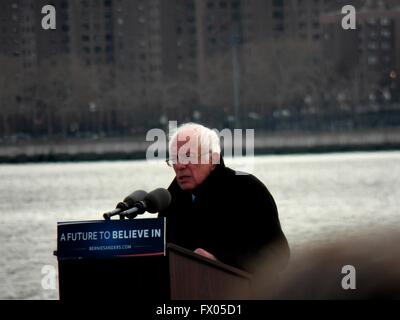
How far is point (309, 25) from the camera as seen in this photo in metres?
159

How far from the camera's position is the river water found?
1114 inches

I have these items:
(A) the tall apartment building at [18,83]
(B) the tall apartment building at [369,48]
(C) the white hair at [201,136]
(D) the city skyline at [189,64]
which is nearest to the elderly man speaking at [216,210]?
(C) the white hair at [201,136]

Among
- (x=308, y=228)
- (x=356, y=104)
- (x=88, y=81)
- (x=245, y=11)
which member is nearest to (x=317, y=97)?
(x=356, y=104)

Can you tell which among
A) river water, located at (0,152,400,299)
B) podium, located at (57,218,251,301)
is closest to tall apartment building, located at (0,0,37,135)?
river water, located at (0,152,400,299)

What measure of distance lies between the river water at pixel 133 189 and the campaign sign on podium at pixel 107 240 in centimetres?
58

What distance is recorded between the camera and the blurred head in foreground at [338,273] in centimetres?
341

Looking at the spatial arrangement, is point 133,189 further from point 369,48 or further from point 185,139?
point 369,48

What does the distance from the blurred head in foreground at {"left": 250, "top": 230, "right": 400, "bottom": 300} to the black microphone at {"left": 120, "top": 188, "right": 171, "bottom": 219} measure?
34cm

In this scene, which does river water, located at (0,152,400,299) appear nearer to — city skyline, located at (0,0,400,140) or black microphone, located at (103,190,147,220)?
black microphone, located at (103,190,147,220)

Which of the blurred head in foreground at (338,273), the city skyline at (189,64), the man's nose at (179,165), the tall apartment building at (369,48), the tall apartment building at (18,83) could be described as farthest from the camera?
the tall apartment building at (369,48)

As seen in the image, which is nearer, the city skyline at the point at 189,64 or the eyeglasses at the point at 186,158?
the eyeglasses at the point at 186,158

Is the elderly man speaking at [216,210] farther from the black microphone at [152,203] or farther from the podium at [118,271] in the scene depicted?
the podium at [118,271]
